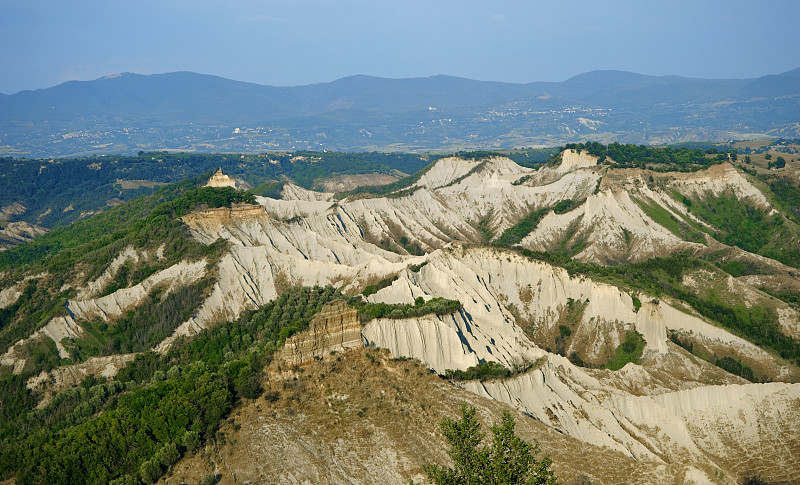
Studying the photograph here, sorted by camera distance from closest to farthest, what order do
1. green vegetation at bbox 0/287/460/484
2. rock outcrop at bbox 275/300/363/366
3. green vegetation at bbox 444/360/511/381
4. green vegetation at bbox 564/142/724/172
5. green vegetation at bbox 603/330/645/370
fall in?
green vegetation at bbox 0/287/460/484 → rock outcrop at bbox 275/300/363/366 → green vegetation at bbox 444/360/511/381 → green vegetation at bbox 603/330/645/370 → green vegetation at bbox 564/142/724/172

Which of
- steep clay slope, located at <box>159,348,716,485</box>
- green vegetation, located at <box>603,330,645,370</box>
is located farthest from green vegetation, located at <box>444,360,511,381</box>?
green vegetation, located at <box>603,330,645,370</box>

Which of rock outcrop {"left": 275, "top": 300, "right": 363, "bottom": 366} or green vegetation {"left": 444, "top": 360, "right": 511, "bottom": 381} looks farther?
green vegetation {"left": 444, "top": 360, "right": 511, "bottom": 381}

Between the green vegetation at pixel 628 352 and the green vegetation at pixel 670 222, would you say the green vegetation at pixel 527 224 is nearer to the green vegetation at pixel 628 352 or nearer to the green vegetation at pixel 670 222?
the green vegetation at pixel 670 222

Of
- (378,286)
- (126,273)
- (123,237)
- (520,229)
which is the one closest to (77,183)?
(123,237)

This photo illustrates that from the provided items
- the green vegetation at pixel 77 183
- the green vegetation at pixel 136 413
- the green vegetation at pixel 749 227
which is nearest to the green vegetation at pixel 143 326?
the green vegetation at pixel 136 413

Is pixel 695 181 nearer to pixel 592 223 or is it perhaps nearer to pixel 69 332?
pixel 592 223

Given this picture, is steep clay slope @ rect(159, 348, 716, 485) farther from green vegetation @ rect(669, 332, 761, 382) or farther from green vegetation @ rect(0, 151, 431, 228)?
green vegetation @ rect(0, 151, 431, 228)

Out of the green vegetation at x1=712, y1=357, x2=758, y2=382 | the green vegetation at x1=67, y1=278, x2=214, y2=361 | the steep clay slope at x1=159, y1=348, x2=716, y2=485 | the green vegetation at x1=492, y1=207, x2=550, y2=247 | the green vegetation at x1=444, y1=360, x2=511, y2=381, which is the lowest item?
the green vegetation at x1=712, y1=357, x2=758, y2=382

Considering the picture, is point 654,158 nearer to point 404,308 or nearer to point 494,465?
point 404,308

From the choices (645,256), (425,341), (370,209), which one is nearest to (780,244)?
(645,256)
